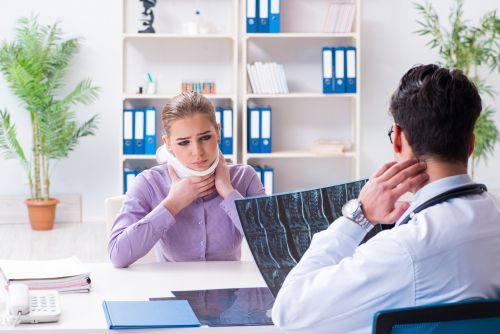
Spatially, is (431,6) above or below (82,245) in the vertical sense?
above

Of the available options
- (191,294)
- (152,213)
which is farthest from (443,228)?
(152,213)

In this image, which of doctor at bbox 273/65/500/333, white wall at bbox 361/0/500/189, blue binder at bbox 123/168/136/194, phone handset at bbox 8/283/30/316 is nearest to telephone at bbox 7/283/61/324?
phone handset at bbox 8/283/30/316

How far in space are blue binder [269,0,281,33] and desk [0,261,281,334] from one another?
3.16 meters

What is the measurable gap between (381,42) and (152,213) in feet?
12.0

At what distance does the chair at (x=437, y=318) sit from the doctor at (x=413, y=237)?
62 mm

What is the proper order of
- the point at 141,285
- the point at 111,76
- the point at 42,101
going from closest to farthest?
1. the point at 141,285
2. the point at 42,101
3. the point at 111,76

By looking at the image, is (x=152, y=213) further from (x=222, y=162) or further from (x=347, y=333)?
(x=347, y=333)

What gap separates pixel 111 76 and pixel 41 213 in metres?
1.06

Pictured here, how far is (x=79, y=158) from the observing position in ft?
18.5

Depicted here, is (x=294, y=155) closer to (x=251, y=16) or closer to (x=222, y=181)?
(x=251, y=16)

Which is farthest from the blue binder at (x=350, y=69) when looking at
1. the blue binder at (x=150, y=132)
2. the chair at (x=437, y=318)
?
the chair at (x=437, y=318)

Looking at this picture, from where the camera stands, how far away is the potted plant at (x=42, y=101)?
5.20 meters

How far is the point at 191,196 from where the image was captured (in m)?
2.41

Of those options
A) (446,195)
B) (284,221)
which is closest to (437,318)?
(446,195)
